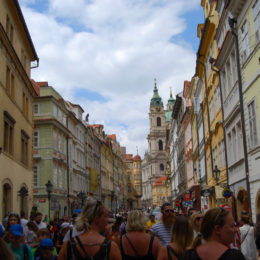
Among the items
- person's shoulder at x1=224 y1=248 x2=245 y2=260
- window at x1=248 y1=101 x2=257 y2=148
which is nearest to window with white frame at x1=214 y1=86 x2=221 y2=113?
window at x1=248 y1=101 x2=257 y2=148

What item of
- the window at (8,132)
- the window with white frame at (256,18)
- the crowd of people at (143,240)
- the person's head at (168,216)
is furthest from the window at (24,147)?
the crowd of people at (143,240)

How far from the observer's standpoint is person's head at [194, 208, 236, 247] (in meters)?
3.59

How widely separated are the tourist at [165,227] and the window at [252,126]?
1065cm

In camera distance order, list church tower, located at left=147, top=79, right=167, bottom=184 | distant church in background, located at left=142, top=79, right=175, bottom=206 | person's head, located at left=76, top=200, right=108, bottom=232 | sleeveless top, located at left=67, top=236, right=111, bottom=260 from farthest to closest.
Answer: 1. church tower, located at left=147, top=79, right=167, bottom=184
2. distant church in background, located at left=142, top=79, right=175, bottom=206
3. person's head, located at left=76, top=200, right=108, bottom=232
4. sleeveless top, located at left=67, top=236, right=111, bottom=260

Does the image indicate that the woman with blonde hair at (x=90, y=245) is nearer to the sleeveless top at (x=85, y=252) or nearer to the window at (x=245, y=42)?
the sleeveless top at (x=85, y=252)

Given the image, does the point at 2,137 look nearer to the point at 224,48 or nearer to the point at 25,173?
the point at 25,173

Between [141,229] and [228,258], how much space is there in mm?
2450

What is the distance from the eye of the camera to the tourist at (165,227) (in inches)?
284

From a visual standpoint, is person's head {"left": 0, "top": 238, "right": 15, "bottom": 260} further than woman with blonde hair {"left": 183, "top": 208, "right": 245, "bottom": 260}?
No

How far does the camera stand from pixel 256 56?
54.0 feet

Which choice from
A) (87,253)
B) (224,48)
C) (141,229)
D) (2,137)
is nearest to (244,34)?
(224,48)

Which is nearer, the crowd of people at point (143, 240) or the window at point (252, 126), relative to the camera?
the crowd of people at point (143, 240)

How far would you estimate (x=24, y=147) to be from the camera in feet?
Result: 94.5

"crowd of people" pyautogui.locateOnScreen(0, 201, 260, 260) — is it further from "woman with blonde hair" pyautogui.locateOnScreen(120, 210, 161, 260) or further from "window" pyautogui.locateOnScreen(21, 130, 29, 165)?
"window" pyautogui.locateOnScreen(21, 130, 29, 165)
